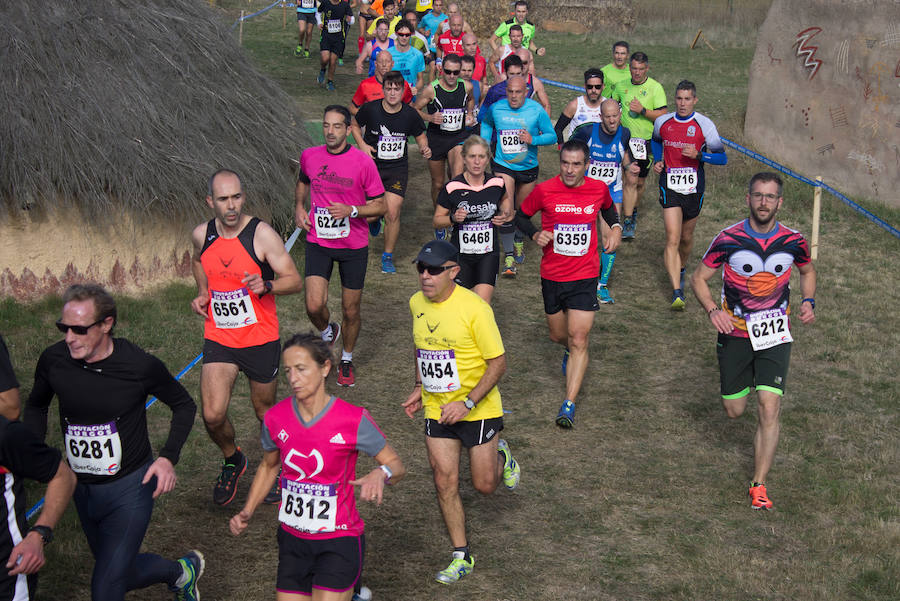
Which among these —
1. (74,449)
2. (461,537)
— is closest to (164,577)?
(74,449)

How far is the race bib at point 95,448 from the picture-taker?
17.3ft

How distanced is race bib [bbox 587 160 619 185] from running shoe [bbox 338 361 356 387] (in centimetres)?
396

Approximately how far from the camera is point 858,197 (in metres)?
15.0

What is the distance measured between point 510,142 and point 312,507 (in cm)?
734

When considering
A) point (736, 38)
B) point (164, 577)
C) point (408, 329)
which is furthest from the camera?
point (736, 38)

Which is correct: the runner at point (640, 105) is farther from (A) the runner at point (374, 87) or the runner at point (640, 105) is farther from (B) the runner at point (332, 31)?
(B) the runner at point (332, 31)

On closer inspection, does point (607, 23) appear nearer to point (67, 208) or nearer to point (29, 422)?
point (67, 208)

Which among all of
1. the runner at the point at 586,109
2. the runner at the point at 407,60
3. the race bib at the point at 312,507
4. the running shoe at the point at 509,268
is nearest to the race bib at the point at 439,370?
the race bib at the point at 312,507

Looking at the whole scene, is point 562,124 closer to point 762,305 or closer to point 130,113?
point 130,113

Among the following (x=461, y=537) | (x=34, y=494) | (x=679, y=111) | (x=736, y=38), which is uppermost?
(x=679, y=111)

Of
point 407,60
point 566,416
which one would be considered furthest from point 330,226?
point 407,60

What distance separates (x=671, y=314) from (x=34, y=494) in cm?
694

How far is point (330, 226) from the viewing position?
8.98 meters

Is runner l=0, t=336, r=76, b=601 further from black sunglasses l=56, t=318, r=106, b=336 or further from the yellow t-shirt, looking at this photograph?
the yellow t-shirt
